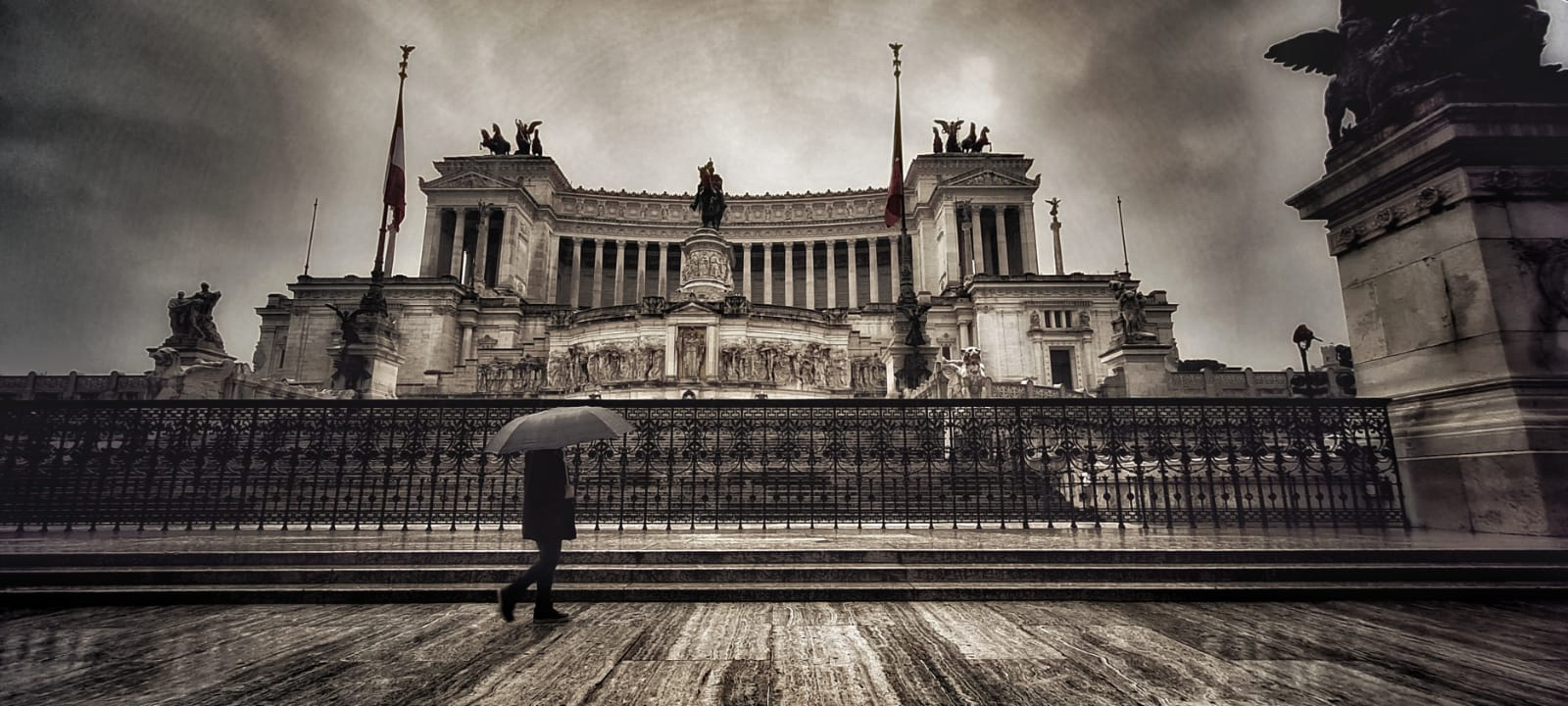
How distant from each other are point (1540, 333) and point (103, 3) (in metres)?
21.1

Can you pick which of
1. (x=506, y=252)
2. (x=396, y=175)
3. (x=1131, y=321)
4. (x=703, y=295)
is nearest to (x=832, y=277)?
(x=506, y=252)

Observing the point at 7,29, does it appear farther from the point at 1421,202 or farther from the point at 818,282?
the point at 818,282

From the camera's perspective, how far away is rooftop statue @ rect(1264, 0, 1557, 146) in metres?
6.98

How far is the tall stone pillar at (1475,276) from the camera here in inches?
241

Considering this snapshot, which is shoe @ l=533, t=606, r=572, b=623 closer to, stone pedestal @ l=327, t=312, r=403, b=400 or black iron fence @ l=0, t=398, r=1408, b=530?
black iron fence @ l=0, t=398, r=1408, b=530

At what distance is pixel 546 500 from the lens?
4.20 meters

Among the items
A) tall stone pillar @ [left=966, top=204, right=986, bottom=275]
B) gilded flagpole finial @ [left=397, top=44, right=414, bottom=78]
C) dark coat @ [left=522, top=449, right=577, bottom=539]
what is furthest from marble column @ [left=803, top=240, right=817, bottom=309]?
dark coat @ [left=522, top=449, right=577, bottom=539]

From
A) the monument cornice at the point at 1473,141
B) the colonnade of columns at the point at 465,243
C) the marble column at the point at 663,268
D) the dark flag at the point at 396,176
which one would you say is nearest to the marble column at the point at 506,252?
the colonnade of columns at the point at 465,243

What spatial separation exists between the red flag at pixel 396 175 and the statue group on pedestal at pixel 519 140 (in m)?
37.9

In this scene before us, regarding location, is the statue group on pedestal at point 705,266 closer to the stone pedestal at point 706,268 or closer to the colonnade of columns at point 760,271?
the stone pedestal at point 706,268

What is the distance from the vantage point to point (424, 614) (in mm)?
4105

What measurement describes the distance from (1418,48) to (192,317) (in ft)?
90.3

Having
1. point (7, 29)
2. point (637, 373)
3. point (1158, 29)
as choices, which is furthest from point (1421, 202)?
point (637, 373)

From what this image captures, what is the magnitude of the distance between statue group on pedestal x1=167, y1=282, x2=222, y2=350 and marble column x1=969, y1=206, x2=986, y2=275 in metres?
46.9
